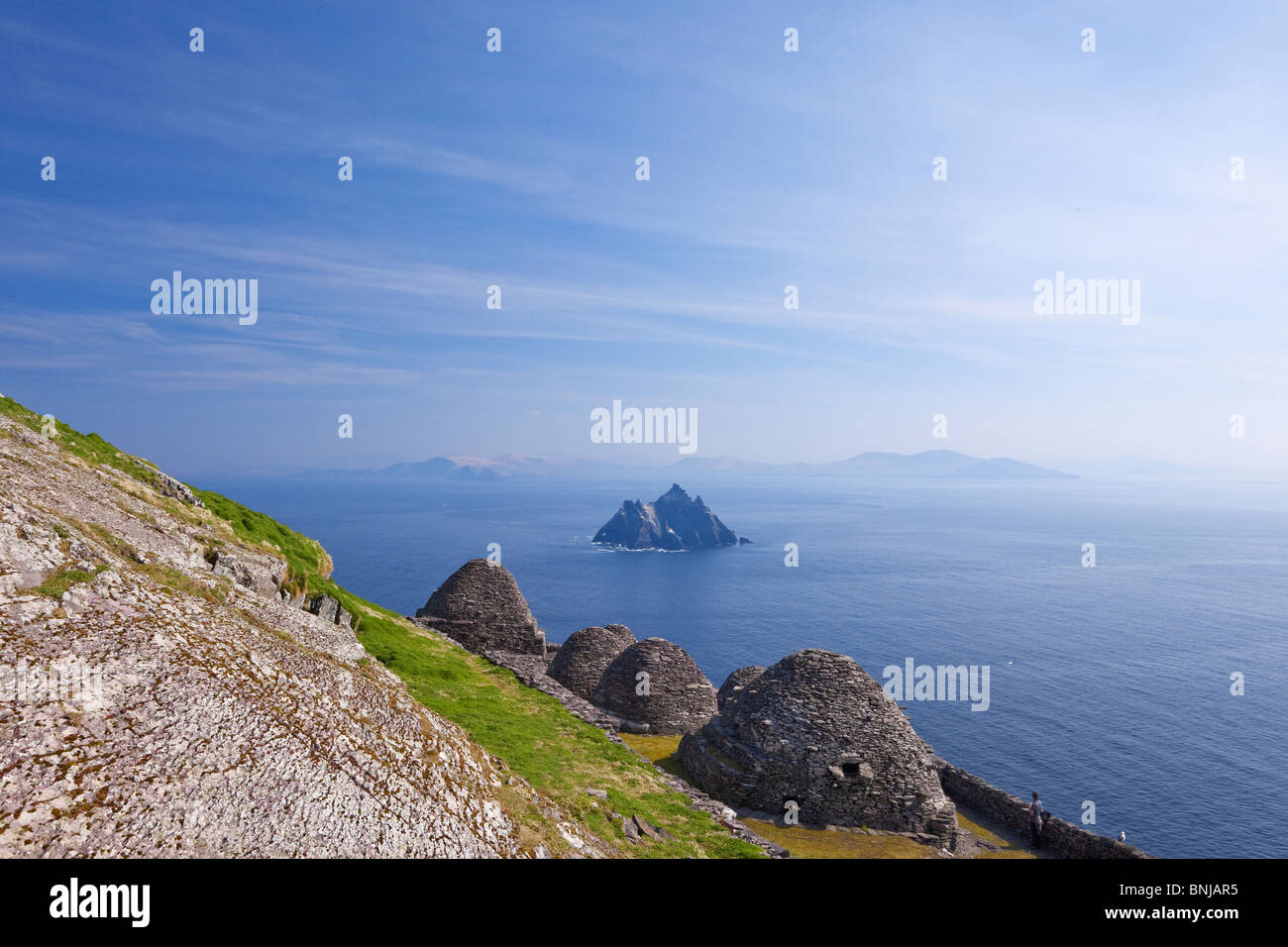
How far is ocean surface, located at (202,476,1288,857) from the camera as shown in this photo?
2023 inches

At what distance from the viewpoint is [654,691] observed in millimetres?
32156

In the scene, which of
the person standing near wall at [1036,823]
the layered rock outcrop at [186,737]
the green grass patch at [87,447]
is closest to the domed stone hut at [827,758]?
the person standing near wall at [1036,823]

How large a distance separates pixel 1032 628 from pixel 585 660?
3370 inches

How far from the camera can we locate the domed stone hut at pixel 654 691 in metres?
31.9

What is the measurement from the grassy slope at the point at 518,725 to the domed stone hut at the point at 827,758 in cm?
684

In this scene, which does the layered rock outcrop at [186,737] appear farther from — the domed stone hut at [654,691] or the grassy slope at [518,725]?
the domed stone hut at [654,691]

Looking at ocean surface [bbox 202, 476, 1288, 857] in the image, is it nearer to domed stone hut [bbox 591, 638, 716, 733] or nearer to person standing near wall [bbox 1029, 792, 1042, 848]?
person standing near wall [bbox 1029, 792, 1042, 848]

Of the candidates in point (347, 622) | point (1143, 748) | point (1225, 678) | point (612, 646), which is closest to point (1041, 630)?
point (1225, 678)

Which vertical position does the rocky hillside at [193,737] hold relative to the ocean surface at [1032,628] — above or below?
above

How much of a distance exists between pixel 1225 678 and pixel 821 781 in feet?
261

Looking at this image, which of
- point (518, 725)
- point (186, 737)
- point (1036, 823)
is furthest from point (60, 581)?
point (1036, 823)
